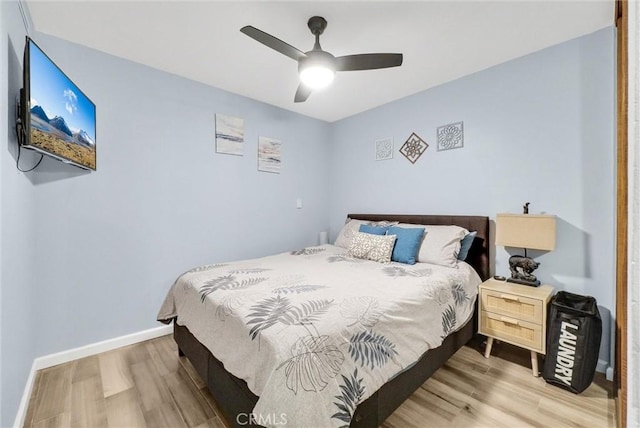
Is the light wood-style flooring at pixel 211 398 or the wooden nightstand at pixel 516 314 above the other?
the wooden nightstand at pixel 516 314

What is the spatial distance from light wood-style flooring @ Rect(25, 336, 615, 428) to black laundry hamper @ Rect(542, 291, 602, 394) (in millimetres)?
96

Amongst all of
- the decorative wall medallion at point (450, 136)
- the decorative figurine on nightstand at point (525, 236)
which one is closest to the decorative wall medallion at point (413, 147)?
the decorative wall medallion at point (450, 136)

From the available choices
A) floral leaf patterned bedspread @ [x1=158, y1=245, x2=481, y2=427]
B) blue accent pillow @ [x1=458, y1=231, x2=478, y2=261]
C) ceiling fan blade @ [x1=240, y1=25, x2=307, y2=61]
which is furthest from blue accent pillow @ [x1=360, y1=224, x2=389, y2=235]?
ceiling fan blade @ [x1=240, y1=25, x2=307, y2=61]

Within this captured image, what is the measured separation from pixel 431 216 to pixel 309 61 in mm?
1995

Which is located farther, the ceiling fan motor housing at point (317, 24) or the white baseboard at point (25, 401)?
the ceiling fan motor housing at point (317, 24)

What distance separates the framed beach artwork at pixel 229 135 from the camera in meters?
3.05

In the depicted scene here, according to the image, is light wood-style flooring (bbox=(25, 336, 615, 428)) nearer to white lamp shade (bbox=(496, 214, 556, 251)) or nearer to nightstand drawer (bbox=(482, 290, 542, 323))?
nightstand drawer (bbox=(482, 290, 542, 323))

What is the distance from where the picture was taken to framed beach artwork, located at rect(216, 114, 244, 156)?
10.0 feet

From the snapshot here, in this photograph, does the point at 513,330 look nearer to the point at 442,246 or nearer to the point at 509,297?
the point at 509,297

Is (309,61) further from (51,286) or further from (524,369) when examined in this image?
(524,369)

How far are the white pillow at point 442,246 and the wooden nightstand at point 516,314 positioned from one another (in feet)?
1.12

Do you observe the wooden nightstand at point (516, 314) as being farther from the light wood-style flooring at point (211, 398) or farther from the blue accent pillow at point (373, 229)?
the blue accent pillow at point (373, 229)

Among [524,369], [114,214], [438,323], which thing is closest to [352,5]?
[438,323]

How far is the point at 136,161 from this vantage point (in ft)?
8.29
